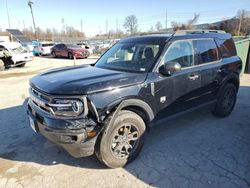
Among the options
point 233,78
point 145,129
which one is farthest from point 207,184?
point 233,78

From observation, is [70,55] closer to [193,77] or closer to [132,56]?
[132,56]

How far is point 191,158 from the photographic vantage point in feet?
11.1

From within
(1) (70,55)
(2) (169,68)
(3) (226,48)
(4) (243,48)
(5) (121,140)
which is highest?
(3) (226,48)

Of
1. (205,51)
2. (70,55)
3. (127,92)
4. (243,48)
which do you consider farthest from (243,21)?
(127,92)

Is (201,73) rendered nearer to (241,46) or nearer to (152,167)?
(152,167)

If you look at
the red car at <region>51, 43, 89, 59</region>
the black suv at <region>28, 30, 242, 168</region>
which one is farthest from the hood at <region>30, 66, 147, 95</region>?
the red car at <region>51, 43, 89, 59</region>

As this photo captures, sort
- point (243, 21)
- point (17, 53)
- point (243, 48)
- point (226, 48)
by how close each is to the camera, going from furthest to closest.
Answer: point (243, 21) → point (17, 53) → point (243, 48) → point (226, 48)

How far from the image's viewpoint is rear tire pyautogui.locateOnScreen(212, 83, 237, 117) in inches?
187

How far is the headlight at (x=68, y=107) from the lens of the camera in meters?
2.72

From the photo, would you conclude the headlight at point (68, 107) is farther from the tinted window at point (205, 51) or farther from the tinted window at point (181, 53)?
the tinted window at point (205, 51)

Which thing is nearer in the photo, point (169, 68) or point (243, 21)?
point (169, 68)

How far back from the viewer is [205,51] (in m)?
4.25

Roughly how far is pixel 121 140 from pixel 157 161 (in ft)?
2.19

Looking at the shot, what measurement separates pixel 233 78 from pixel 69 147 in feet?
12.8
